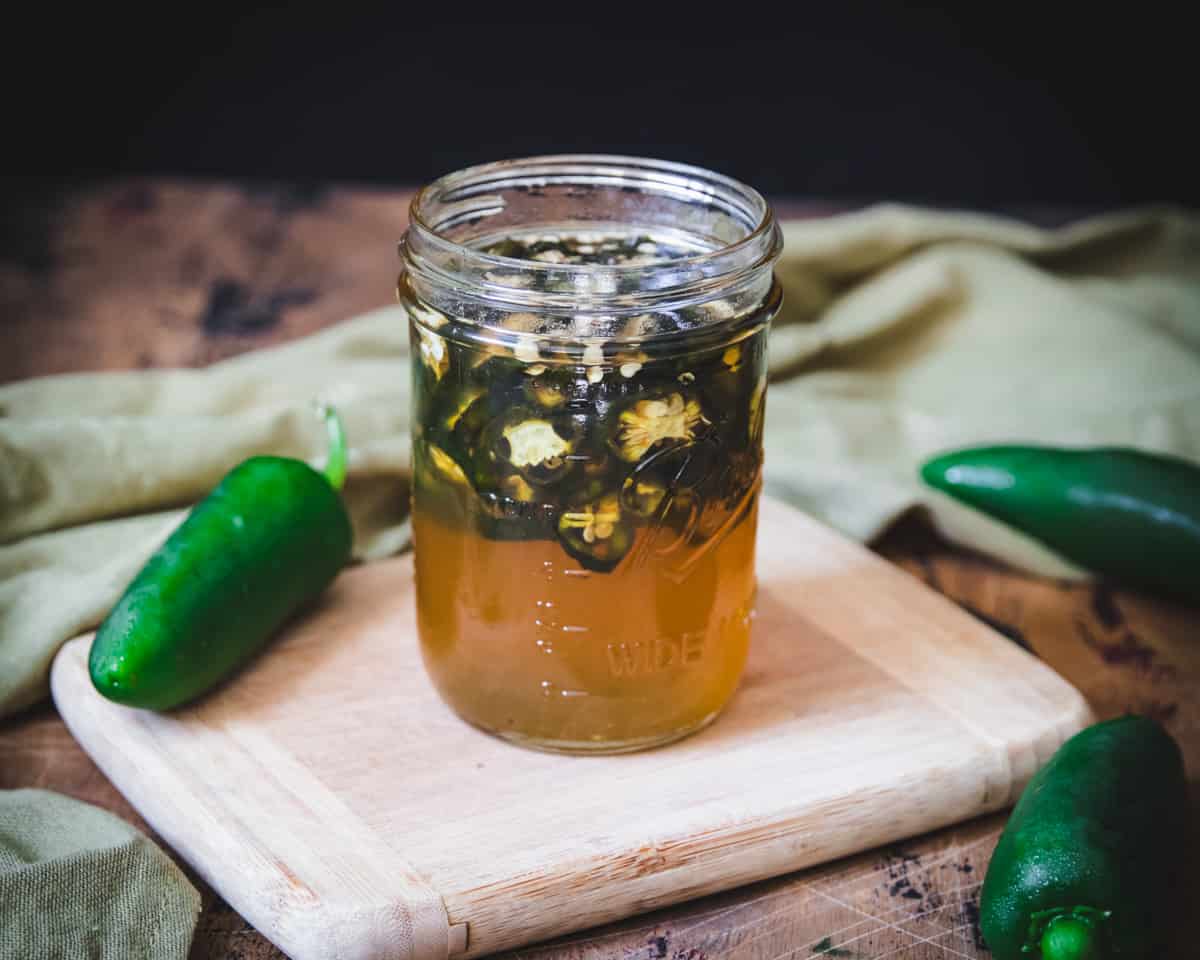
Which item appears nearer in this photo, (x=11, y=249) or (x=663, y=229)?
(x=663, y=229)

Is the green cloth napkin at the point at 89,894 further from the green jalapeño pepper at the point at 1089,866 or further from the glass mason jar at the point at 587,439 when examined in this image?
the green jalapeño pepper at the point at 1089,866

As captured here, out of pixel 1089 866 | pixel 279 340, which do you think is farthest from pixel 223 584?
pixel 279 340

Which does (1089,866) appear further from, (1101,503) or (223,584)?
(223,584)

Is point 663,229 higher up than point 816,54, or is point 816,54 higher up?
point 663,229

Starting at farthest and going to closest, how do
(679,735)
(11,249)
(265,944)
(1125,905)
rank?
(11,249) → (679,735) → (265,944) → (1125,905)

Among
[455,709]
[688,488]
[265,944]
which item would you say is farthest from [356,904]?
[688,488]

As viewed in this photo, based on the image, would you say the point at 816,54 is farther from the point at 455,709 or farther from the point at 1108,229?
the point at 455,709
